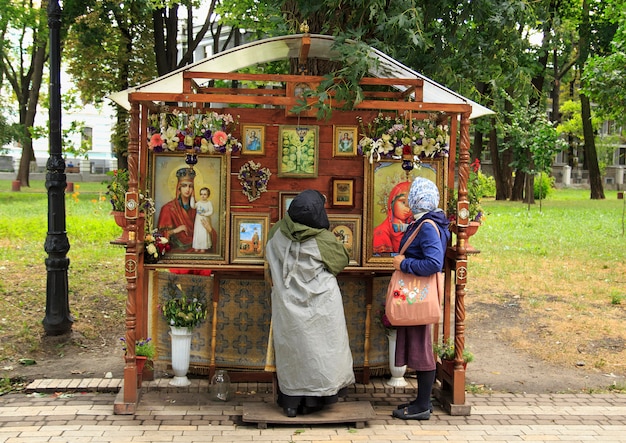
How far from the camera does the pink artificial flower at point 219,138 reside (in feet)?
22.5

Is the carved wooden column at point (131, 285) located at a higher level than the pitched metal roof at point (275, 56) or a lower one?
lower

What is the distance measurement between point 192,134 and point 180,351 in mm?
2078

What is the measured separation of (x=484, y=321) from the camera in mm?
10289

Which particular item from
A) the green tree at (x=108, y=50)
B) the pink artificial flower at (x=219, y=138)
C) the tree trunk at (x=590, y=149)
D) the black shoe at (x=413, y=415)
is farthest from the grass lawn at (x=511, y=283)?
the tree trunk at (x=590, y=149)

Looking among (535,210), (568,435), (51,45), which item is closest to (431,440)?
(568,435)

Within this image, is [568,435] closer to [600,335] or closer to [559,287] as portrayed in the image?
[600,335]

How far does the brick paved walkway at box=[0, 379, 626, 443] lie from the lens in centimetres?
571

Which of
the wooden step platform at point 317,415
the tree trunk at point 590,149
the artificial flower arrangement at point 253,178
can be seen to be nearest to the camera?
the wooden step platform at point 317,415

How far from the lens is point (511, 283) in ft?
42.0

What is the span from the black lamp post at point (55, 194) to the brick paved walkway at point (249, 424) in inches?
66.2

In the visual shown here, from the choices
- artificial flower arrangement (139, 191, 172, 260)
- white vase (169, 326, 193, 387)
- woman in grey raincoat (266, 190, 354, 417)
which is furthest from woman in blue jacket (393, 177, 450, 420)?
artificial flower arrangement (139, 191, 172, 260)

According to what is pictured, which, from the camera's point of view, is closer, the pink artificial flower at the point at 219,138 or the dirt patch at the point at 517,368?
the pink artificial flower at the point at 219,138

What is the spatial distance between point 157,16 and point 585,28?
22796 mm

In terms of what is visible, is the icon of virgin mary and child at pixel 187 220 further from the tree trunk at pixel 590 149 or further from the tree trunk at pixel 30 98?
the tree trunk at pixel 590 149
